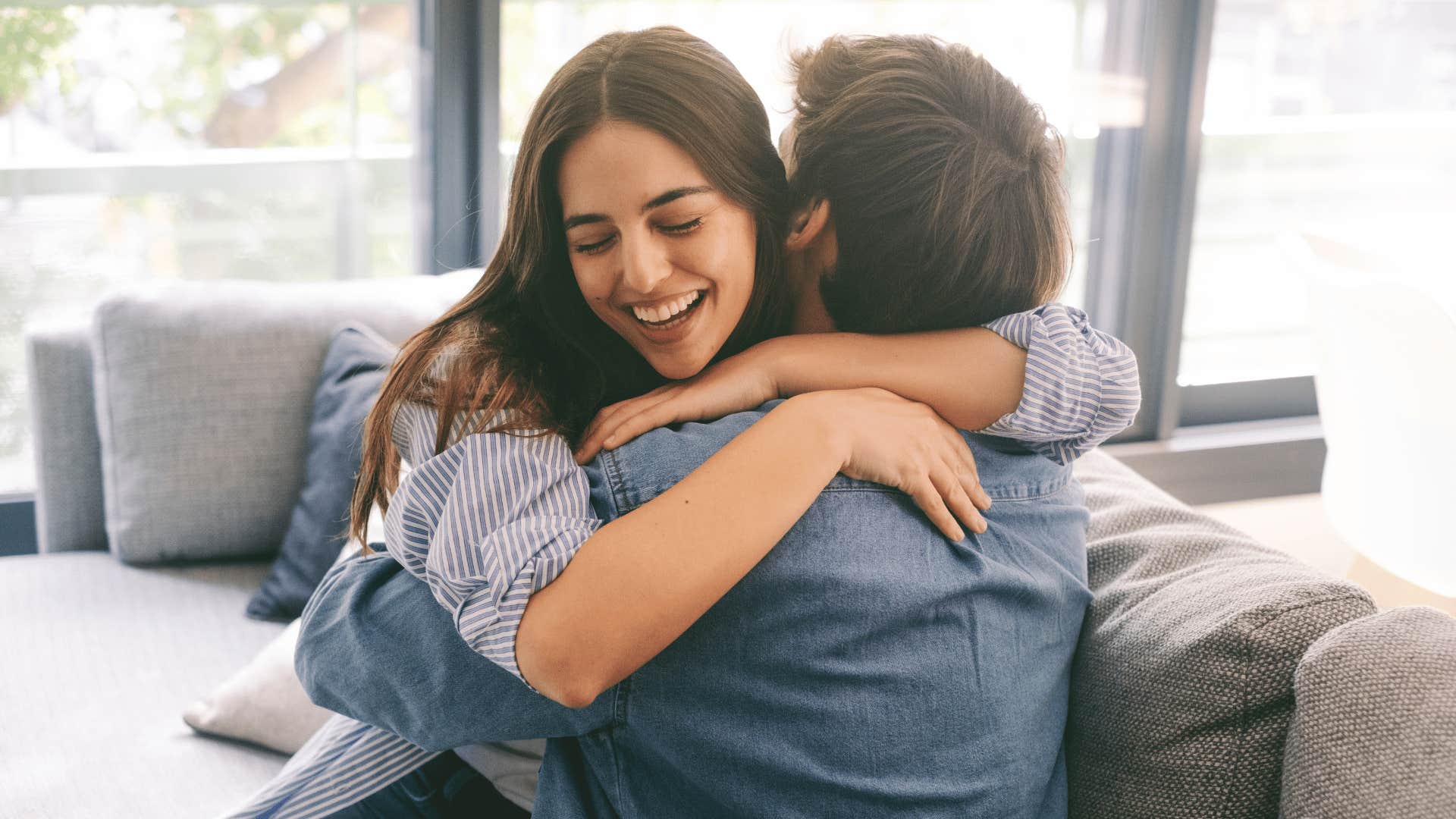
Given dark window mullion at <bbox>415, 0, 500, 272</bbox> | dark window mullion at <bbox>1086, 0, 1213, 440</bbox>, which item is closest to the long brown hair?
dark window mullion at <bbox>415, 0, 500, 272</bbox>

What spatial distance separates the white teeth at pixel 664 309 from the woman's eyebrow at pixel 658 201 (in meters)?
0.09

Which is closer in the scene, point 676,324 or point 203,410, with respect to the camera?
point 676,324

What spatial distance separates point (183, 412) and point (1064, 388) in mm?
1474

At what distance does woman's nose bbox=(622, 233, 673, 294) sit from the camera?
99cm

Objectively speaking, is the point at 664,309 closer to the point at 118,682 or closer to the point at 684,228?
the point at 684,228

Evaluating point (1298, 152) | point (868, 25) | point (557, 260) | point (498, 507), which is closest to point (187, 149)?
point (868, 25)

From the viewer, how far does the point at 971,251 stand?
0.99 meters

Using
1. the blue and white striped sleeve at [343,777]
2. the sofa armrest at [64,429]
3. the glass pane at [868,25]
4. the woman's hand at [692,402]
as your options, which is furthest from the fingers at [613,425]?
the glass pane at [868,25]

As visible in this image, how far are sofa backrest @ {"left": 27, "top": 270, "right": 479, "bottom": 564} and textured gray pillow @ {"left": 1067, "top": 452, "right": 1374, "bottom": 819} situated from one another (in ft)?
4.44

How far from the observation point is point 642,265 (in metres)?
0.99

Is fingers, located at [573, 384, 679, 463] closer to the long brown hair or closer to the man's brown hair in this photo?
the long brown hair

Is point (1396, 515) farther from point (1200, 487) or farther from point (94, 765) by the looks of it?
point (94, 765)

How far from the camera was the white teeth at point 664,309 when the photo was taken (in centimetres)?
104

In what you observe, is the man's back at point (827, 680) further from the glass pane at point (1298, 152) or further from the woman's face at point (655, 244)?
the glass pane at point (1298, 152)
